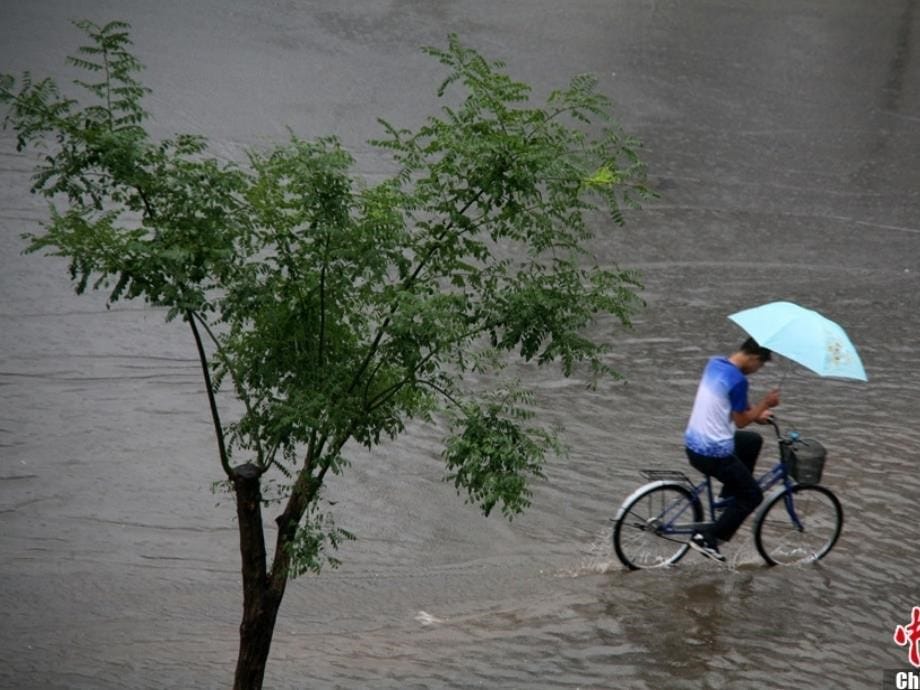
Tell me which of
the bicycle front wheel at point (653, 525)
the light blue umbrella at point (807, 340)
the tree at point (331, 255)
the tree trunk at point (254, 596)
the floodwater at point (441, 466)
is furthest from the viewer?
the bicycle front wheel at point (653, 525)

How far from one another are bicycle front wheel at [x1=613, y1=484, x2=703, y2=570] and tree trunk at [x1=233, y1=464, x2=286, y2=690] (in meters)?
3.04

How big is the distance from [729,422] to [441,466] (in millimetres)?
2793

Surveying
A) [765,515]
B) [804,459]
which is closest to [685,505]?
[765,515]

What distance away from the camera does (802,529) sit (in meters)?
9.09

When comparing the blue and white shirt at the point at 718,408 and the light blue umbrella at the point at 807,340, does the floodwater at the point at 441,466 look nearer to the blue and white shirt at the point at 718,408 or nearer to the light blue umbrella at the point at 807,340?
the blue and white shirt at the point at 718,408

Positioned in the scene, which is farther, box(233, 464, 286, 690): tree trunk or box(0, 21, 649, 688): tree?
box(233, 464, 286, 690): tree trunk

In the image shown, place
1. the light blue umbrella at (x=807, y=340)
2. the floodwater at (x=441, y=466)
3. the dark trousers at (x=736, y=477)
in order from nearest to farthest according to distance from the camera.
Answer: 1. the floodwater at (x=441, y=466)
2. the light blue umbrella at (x=807, y=340)
3. the dark trousers at (x=736, y=477)

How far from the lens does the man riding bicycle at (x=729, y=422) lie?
835 centimetres

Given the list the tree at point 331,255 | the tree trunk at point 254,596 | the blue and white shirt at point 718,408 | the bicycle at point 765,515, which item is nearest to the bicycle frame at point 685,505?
the bicycle at point 765,515

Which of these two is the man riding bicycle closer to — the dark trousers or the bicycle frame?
the dark trousers

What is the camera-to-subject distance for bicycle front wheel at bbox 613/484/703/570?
28.7 ft

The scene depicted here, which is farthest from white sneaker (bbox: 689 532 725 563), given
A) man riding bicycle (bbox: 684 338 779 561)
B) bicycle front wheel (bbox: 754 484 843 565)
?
bicycle front wheel (bbox: 754 484 843 565)

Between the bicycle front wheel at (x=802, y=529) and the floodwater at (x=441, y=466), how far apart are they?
0.15m

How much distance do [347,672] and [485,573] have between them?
158cm
